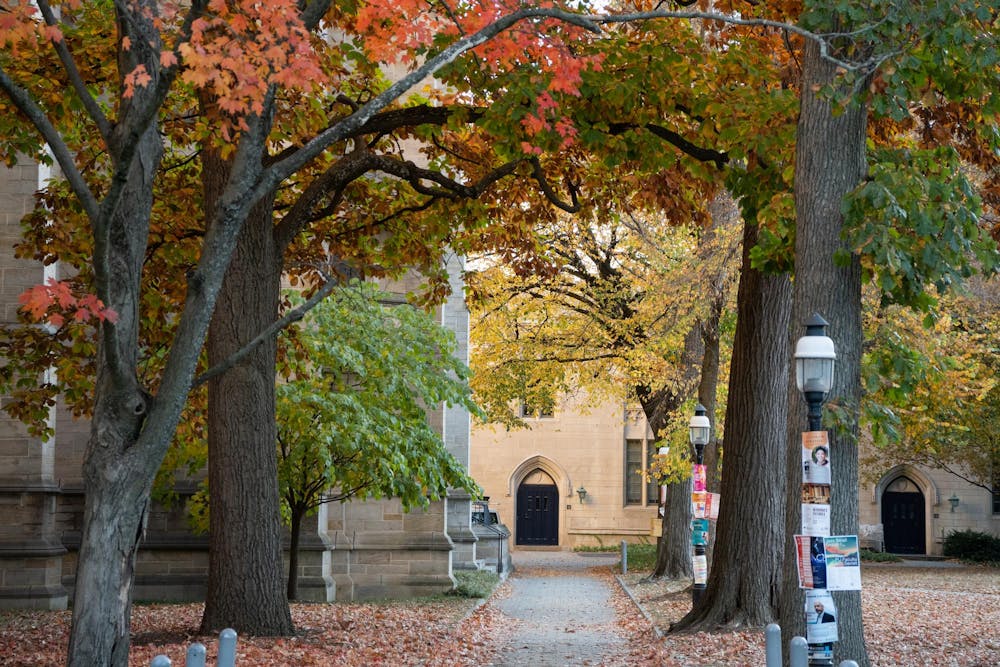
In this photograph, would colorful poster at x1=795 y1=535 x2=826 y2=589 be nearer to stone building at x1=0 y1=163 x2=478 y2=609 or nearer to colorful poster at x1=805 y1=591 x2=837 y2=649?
colorful poster at x1=805 y1=591 x2=837 y2=649

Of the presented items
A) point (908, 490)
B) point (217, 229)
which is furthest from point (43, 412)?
point (908, 490)


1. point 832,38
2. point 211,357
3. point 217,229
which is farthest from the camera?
point 211,357

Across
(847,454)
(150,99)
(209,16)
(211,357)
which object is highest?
(209,16)

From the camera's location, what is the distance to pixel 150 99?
830 cm

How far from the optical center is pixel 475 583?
2409 centimetres

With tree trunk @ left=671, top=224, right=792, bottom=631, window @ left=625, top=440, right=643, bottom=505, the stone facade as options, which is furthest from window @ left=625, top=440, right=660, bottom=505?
tree trunk @ left=671, top=224, right=792, bottom=631

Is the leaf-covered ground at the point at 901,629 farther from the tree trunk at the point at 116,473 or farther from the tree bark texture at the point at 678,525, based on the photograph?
the tree trunk at the point at 116,473

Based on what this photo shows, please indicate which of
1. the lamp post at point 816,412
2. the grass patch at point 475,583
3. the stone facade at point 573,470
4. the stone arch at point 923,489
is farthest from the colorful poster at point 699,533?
the stone facade at point 573,470

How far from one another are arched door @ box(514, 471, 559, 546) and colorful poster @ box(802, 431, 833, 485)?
44258 millimetres

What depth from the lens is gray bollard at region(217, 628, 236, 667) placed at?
6840 mm

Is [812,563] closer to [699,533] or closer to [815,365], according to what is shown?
[815,365]

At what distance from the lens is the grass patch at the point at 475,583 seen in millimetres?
22016

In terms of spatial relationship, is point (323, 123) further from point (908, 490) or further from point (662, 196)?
point (908, 490)

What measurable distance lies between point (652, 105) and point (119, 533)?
25.2 ft
